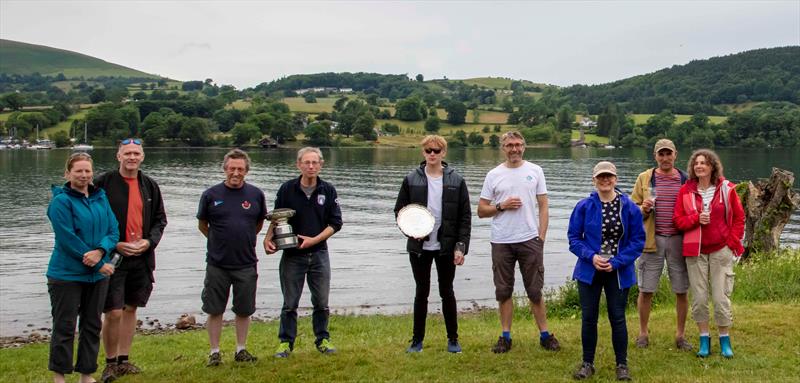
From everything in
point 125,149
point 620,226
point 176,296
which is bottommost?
point 176,296

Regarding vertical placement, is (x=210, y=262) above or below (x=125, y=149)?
below

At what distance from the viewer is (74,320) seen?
6562mm

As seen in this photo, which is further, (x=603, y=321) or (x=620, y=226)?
(x=603, y=321)

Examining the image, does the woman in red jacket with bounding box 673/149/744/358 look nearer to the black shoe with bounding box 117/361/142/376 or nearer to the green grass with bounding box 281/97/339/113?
the black shoe with bounding box 117/361/142/376

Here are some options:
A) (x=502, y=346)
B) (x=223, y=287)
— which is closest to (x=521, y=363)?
(x=502, y=346)

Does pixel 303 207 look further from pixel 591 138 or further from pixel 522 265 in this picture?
pixel 591 138

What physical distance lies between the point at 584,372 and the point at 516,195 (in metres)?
2.03

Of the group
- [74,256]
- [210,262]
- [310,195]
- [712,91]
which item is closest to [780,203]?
[310,195]

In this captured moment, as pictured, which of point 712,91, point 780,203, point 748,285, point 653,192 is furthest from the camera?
point 712,91

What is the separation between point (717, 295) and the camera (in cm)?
723

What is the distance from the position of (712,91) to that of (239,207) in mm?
181254

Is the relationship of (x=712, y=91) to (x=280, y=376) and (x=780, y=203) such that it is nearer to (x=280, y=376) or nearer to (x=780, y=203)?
(x=780, y=203)

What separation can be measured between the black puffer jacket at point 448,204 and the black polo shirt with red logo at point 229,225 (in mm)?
1669

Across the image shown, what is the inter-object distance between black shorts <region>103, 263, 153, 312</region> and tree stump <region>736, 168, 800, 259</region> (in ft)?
46.8
